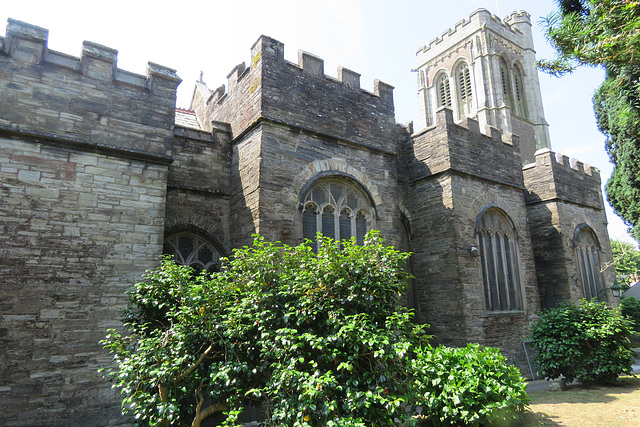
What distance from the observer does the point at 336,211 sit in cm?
971

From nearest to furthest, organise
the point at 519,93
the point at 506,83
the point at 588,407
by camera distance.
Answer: the point at 588,407, the point at 506,83, the point at 519,93

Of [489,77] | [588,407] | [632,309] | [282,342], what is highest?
[489,77]

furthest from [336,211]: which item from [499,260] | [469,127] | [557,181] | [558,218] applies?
[557,181]

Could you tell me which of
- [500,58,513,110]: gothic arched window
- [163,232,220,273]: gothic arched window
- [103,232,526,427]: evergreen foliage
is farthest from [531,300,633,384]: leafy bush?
[500,58,513,110]: gothic arched window

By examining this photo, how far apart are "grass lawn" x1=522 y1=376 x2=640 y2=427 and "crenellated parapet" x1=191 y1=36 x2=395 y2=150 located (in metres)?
6.77

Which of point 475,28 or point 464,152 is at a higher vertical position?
point 475,28

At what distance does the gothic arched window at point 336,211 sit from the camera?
9359mm

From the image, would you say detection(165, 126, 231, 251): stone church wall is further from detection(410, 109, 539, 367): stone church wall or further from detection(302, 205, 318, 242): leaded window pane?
detection(410, 109, 539, 367): stone church wall

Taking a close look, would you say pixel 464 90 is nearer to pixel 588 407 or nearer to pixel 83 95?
pixel 588 407

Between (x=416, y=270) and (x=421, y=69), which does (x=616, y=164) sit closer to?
(x=416, y=270)

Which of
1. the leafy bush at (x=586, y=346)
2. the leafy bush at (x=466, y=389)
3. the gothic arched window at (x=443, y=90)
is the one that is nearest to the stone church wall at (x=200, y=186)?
the leafy bush at (x=466, y=389)

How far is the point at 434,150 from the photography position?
11641 mm

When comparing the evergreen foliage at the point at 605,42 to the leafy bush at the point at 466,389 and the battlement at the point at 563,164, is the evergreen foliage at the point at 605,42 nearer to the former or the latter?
the leafy bush at the point at 466,389

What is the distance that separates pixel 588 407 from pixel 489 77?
3178cm
